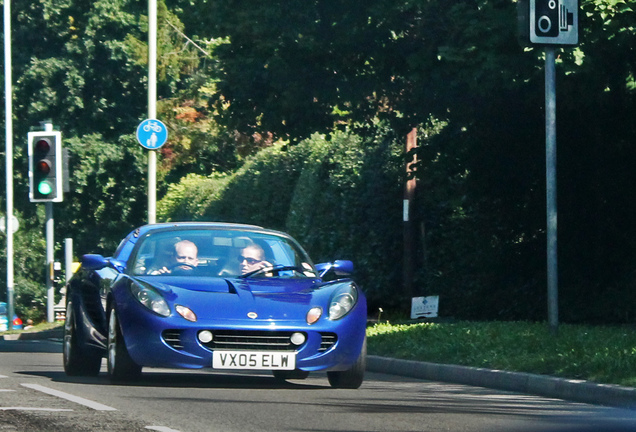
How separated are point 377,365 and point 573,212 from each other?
8.91m

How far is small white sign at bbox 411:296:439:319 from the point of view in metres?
20.5

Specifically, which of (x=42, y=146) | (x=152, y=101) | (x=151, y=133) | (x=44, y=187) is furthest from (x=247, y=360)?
(x=152, y=101)

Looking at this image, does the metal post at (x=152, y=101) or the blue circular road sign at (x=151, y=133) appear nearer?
the blue circular road sign at (x=151, y=133)

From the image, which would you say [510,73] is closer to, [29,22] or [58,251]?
[29,22]

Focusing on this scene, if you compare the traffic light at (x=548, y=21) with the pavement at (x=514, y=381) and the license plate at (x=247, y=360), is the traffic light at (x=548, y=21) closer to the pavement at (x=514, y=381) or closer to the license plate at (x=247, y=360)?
the pavement at (x=514, y=381)

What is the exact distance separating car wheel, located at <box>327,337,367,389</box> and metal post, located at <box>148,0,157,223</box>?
40.4ft

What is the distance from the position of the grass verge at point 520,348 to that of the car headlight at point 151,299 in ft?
10.8

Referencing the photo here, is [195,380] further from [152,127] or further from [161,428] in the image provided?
[152,127]

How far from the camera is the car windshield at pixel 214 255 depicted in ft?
36.7

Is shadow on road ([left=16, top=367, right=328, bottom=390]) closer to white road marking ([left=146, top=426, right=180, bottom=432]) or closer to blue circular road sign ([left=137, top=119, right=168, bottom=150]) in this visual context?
white road marking ([left=146, top=426, right=180, bottom=432])

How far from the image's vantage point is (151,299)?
34.0 feet

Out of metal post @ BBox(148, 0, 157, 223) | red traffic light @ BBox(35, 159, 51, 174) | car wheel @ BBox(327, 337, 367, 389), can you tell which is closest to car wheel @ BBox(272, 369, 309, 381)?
car wheel @ BBox(327, 337, 367, 389)

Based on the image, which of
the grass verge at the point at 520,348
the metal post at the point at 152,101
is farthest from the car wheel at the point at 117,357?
the metal post at the point at 152,101

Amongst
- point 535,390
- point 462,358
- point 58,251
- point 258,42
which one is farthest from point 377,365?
point 58,251
